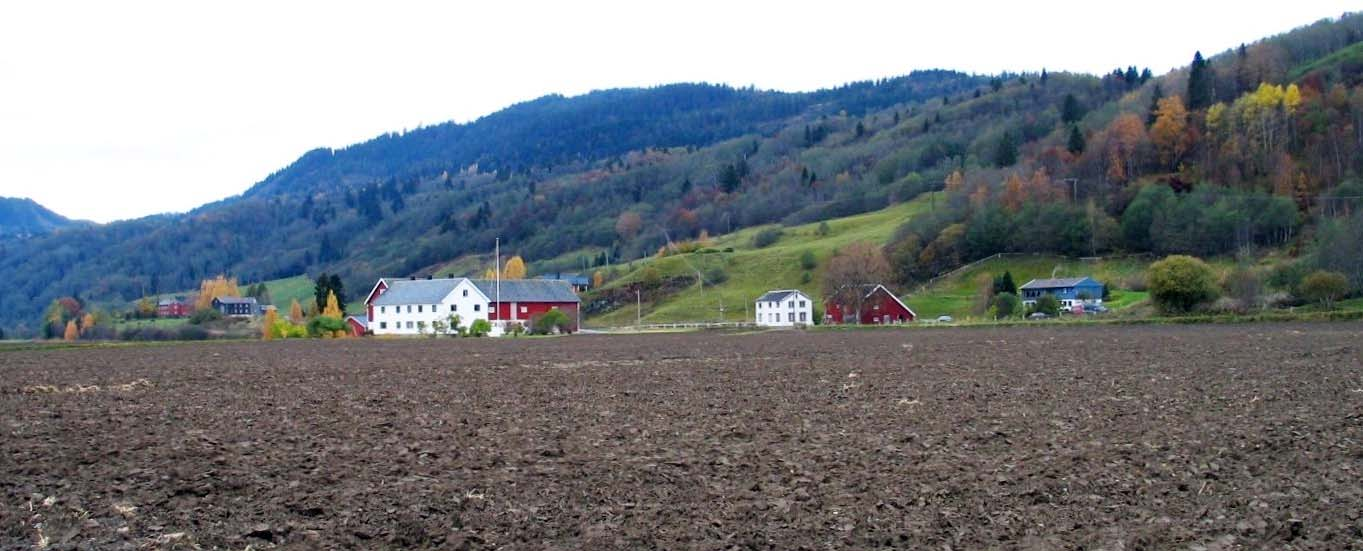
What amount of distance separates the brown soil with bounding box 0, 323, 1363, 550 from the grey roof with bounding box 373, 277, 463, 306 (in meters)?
68.7

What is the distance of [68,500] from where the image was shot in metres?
12.0

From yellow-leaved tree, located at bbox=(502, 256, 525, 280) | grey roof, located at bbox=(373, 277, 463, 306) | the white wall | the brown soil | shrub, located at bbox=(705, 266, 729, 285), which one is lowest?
the brown soil

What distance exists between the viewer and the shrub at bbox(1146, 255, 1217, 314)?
70250 mm

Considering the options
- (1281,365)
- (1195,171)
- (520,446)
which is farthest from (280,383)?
(1195,171)

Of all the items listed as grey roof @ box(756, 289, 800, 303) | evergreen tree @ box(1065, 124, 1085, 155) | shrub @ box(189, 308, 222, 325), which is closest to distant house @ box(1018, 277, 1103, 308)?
grey roof @ box(756, 289, 800, 303)

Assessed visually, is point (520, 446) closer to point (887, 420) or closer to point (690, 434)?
point (690, 434)

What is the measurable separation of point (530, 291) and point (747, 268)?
38649 mm

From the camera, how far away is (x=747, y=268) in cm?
13162

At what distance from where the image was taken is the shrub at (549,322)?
285ft

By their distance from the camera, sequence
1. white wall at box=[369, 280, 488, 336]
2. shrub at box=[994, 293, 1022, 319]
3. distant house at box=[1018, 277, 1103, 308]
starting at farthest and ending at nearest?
distant house at box=[1018, 277, 1103, 308]
white wall at box=[369, 280, 488, 336]
shrub at box=[994, 293, 1022, 319]

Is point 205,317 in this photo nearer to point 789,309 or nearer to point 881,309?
point 789,309

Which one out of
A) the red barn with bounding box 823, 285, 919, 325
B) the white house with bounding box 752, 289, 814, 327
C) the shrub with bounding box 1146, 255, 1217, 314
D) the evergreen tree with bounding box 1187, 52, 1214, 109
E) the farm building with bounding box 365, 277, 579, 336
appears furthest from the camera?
the evergreen tree with bounding box 1187, 52, 1214, 109

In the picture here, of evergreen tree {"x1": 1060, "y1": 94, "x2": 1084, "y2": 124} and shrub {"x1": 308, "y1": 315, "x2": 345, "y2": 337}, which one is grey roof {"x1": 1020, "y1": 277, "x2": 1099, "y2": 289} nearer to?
shrub {"x1": 308, "y1": 315, "x2": 345, "y2": 337}

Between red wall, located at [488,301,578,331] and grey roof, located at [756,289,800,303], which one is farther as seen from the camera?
grey roof, located at [756,289,800,303]
